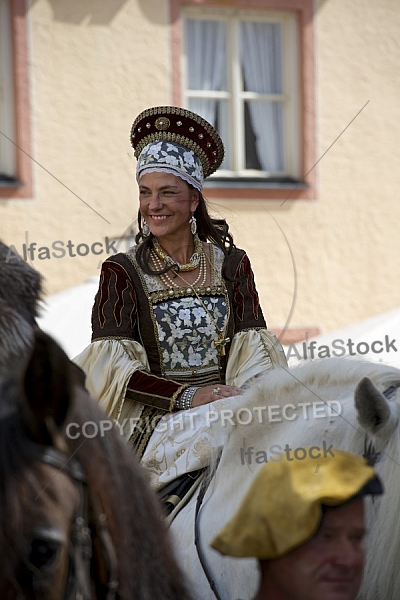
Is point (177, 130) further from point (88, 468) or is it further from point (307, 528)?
point (88, 468)

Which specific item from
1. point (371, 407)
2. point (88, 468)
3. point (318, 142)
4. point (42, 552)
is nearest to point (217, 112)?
point (318, 142)

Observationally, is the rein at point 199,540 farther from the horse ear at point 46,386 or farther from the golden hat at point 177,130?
the horse ear at point 46,386

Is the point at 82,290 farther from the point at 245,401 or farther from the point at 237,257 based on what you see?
the point at 245,401

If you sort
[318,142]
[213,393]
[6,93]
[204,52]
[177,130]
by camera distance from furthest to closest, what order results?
[318,142]
[204,52]
[6,93]
[177,130]
[213,393]

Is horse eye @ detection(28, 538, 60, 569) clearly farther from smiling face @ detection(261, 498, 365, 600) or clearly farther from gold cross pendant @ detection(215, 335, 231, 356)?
gold cross pendant @ detection(215, 335, 231, 356)

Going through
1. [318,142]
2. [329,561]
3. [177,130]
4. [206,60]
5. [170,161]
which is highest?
[206,60]

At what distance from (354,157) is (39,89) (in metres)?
2.87

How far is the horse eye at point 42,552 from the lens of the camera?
1570 mm

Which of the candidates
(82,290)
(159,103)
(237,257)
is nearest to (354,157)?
(159,103)

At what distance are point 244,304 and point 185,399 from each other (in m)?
0.42

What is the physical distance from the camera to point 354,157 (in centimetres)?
1033

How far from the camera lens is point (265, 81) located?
10367 mm

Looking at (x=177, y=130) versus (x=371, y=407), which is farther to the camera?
(x=177, y=130)

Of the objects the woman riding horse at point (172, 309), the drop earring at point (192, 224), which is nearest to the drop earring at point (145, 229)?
the woman riding horse at point (172, 309)
